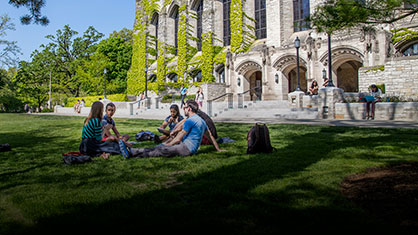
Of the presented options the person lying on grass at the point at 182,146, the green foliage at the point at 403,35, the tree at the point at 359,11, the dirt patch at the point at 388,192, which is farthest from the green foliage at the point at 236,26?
the dirt patch at the point at 388,192

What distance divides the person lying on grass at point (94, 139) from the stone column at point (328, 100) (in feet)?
38.4

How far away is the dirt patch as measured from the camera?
260 cm

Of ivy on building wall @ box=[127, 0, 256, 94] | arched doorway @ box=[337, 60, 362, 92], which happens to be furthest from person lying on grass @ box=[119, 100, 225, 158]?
ivy on building wall @ box=[127, 0, 256, 94]

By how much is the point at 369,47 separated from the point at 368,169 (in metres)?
19.2

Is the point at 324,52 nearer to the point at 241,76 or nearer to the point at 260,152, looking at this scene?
the point at 241,76

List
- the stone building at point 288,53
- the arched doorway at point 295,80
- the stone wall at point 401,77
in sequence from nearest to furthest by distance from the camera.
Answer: the stone wall at point 401,77
the stone building at point 288,53
the arched doorway at point 295,80

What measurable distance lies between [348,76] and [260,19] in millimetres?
10399

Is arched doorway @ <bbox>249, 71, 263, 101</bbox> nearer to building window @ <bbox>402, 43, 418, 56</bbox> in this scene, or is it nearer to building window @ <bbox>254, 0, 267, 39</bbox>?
building window @ <bbox>254, 0, 267, 39</bbox>

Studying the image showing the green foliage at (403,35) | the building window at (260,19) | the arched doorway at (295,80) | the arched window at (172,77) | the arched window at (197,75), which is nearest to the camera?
the green foliage at (403,35)

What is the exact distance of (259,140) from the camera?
5793 millimetres

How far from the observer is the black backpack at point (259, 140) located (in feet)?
18.9

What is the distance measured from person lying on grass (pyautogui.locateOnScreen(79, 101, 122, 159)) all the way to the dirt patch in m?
4.30

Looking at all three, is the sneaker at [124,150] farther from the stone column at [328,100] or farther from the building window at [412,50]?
the building window at [412,50]

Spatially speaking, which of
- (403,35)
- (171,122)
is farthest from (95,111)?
(403,35)
